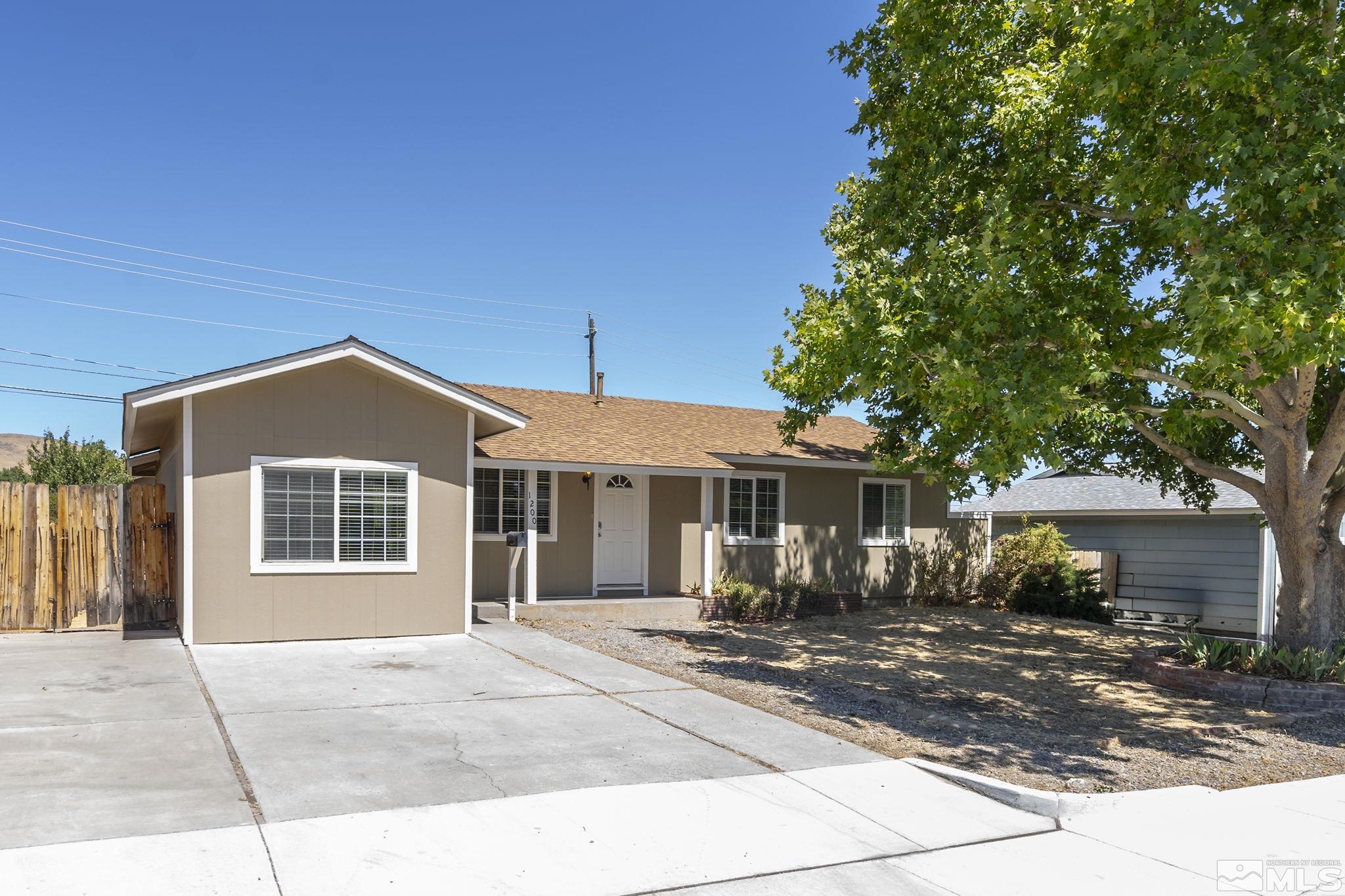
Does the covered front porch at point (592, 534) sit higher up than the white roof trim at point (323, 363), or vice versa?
the white roof trim at point (323, 363)

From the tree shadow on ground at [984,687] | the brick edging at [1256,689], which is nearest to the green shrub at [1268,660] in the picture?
the brick edging at [1256,689]

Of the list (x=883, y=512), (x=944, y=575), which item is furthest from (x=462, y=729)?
(x=944, y=575)

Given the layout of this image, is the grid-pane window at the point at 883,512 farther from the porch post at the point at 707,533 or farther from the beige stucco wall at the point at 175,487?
the beige stucco wall at the point at 175,487

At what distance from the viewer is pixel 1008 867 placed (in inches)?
200

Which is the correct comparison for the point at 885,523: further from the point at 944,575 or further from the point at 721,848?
the point at 721,848

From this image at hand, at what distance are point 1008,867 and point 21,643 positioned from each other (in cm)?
1148

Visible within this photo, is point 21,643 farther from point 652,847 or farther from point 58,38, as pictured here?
point 58,38

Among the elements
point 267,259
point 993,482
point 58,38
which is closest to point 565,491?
point 993,482

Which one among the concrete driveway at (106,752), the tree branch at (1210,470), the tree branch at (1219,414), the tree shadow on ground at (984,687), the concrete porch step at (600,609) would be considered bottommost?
the tree shadow on ground at (984,687)

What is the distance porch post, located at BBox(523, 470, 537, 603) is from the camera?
14.2 meters

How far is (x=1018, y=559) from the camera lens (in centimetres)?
1941

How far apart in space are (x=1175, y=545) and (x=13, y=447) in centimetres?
13276

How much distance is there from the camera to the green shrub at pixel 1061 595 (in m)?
18.2

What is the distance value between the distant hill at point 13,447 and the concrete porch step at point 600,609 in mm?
113454
